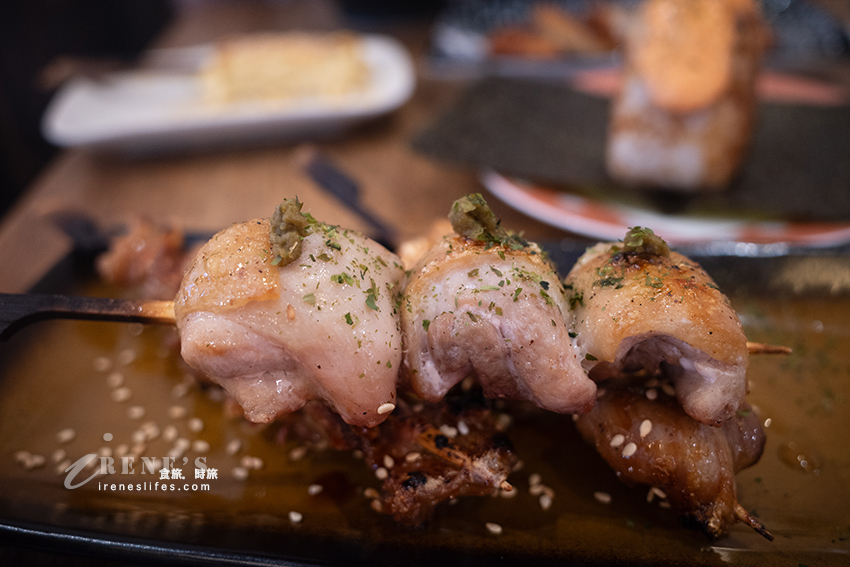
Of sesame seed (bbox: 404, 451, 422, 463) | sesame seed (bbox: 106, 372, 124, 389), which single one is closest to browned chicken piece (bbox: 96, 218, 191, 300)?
sesame seed (bbox: 106, 372, 124, 389)

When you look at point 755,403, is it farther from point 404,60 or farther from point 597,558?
point 404,60

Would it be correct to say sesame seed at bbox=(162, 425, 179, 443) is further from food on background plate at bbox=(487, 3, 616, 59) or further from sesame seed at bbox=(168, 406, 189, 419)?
food on background plate at bbox=(487, 3, 616, 59)

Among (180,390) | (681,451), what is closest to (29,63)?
(180,390)

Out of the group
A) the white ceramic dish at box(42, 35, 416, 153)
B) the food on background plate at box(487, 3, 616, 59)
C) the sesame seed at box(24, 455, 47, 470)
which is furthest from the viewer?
the food on background plate at box(487, 3, 616, 59)

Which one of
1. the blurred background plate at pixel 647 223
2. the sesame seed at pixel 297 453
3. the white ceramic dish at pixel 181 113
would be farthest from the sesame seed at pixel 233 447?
the white ceramic dish at pixel 181 113

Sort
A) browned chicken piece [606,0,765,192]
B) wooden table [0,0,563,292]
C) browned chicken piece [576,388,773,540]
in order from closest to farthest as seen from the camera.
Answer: browned chicken piece [576,388,773,540] → browned chicken piece [606,0,765,192] → wooden table [0,0,563,292]

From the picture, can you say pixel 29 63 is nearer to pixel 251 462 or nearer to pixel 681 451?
pixel 251 462
